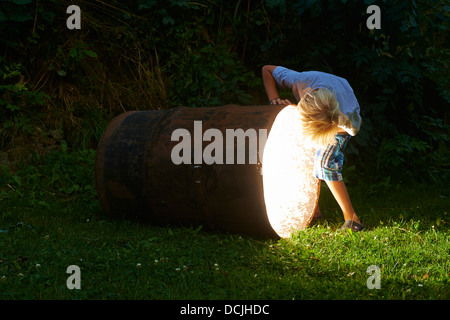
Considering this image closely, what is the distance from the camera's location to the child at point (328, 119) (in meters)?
3.51

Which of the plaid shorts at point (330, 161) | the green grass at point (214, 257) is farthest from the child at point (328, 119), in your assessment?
the green grass at point (214, 257)

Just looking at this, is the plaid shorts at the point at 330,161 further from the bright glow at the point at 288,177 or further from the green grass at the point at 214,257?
the green grass at the point at 214,257

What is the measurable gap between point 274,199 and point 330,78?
1.13 metres

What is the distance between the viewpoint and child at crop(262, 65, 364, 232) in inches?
138

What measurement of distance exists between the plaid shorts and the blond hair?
5.7 inches

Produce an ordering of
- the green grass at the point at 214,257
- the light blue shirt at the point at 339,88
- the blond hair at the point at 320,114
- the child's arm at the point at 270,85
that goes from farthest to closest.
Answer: the child's arm at the point at 270,85 → the light blue shirt at the point at 339,88 → the blond hair at the point at 320,114 → the green grass at the point at 214,257

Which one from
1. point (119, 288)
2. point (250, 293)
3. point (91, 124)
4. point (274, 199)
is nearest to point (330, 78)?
point (274, 199)

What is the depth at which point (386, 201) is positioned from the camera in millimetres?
4883

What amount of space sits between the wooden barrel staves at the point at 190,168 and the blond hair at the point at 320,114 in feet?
0.68

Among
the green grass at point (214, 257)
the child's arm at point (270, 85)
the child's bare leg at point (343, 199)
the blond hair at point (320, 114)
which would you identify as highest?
the child's arm at point (270, 85)

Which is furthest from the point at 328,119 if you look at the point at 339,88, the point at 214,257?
the point at 214,257

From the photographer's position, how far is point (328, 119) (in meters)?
3.55

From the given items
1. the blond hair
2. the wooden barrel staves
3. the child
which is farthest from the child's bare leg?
the wooden barrel staves

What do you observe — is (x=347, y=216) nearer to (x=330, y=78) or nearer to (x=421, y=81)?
(x=330, y=78)
